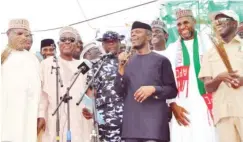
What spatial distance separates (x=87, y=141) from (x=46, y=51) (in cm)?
163

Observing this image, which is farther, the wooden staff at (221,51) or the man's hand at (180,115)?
the man's hand at (180,115)

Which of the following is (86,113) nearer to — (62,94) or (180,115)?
(62,94)

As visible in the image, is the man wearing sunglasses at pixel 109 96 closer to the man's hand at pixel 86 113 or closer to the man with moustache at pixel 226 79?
the man's hand at pixel 86 113

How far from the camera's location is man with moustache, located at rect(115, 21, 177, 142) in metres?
4.20

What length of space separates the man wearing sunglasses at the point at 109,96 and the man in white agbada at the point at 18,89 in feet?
2.27

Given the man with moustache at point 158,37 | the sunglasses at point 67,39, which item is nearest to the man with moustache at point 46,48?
the sunglasses at point 67,39

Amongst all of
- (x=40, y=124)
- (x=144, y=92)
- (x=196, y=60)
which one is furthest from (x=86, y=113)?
A: (x=196, y=60)

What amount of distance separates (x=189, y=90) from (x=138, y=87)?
1.92 ft

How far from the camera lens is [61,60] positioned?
5176mm

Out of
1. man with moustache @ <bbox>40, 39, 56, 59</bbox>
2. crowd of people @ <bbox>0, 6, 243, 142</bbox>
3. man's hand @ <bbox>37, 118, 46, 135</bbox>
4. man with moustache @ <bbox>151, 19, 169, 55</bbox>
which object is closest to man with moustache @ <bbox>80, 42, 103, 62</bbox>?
man with moustache @ <bbox>40, 39, 56, 59</bbox>

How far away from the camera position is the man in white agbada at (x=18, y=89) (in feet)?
15.4

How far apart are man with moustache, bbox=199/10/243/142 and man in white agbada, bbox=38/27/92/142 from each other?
1519 millimetres

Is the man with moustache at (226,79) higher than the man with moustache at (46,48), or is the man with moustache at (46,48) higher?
the man with moustache at (46,48)

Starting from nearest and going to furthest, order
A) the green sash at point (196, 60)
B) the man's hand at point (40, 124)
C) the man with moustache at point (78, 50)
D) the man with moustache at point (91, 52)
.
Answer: the green sash at point (196, 60) → the man's hand at point (40, 124) → the man with moustache at point (78, 50) → the man with moustache at point (91, 52)
